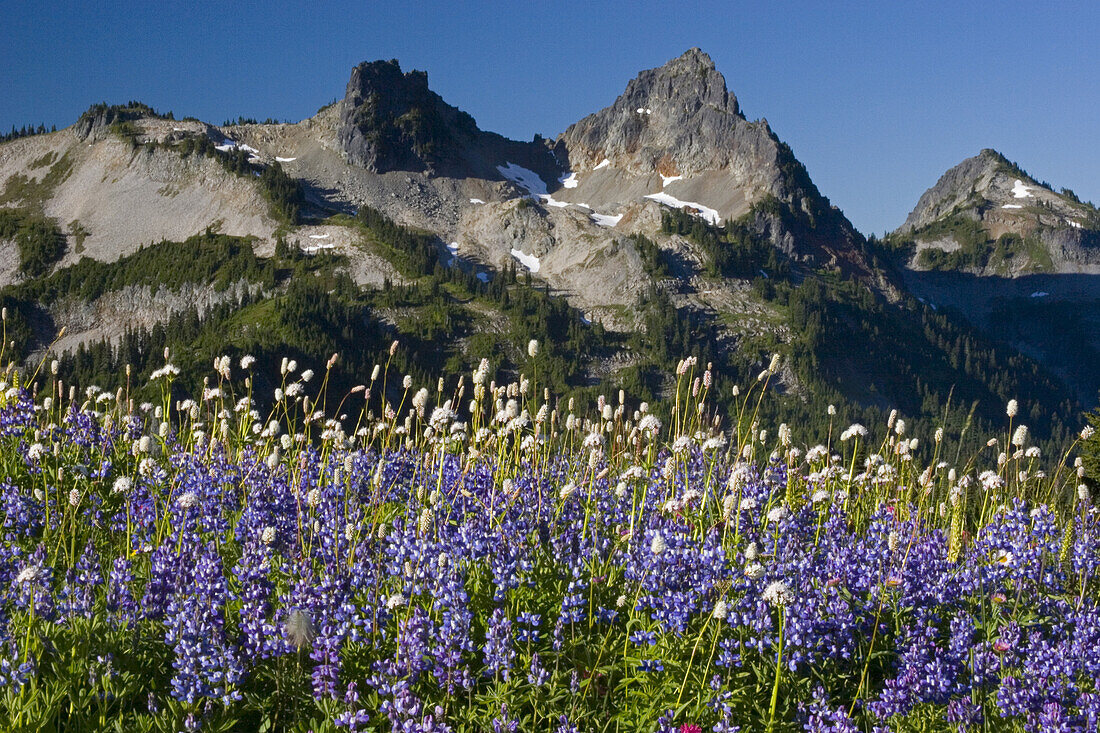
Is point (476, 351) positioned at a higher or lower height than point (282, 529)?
higher

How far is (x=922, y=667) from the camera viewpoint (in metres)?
5.52

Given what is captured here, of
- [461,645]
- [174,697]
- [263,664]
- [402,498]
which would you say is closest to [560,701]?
[461,645]

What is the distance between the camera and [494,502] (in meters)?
7.30

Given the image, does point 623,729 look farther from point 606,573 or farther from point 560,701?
point 606,573

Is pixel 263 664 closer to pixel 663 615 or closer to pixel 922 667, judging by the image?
pixel 663 615

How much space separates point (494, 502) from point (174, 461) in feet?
11.3

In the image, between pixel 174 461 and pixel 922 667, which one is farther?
pixel 174 461

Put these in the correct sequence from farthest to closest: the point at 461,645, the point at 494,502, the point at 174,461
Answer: the point at 174,461
the point at 494,502
the point at 461,645

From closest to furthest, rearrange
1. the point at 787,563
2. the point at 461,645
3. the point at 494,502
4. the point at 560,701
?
the point at 461,645, the point at 560,701, the point at 787,563, the point at 494,502

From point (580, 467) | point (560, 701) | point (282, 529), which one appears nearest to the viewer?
point (560, 701)

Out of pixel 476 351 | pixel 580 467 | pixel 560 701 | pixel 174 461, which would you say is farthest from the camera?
pixel 476 351

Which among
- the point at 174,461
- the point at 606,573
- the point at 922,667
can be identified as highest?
the point at 174,461

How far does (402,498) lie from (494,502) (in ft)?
5.44

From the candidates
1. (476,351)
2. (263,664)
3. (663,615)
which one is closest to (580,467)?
(663,615)
